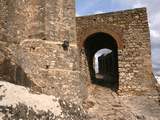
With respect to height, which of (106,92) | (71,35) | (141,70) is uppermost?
(71,35)

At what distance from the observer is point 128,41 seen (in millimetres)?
14891

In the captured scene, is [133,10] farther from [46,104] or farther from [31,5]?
[46,104]

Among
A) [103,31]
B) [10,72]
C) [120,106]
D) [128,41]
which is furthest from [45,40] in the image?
[128,41]

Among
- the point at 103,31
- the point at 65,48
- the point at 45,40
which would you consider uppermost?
the point at 103,31

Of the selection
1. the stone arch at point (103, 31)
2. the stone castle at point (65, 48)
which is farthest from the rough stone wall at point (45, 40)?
the stone arch at point (103, 31)

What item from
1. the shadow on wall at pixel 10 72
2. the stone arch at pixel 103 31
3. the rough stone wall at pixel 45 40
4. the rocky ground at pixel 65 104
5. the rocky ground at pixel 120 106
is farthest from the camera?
the stone arch at pixel 103 31

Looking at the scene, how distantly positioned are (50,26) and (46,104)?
229 inches

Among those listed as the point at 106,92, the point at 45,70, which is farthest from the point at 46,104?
the point at 106,92

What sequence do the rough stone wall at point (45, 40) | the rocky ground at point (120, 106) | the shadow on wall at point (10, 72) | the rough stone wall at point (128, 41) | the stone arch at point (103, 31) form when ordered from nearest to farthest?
the shadow on wall at point (10, 72), the rough stone wall at point (45, 40), the rocky ground at point (120, 106), the rough stone wall at point (128, 41), the stone arch at point (103, 31)

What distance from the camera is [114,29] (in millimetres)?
15180

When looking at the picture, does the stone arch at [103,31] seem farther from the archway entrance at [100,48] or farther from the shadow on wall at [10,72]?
the shadow on wall at [10,72]

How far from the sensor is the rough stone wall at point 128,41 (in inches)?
567

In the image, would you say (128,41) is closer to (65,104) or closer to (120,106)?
(120,106)

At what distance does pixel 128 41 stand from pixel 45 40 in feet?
15.5
